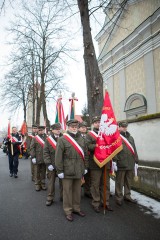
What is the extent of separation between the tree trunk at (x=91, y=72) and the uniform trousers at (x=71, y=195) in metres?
3.32

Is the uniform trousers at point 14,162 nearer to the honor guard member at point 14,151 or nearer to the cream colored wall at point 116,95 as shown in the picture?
the honor guard member at point 14,151

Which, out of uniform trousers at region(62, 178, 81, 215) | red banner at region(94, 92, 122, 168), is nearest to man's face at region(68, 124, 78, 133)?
red banner at region(94, 92, 122, 168)

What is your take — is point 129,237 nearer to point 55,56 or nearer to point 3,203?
point 3,203

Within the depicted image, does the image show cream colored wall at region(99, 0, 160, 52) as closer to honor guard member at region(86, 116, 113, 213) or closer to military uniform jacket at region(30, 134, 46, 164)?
military uniform jacket at region(30, 134, 46, 164)

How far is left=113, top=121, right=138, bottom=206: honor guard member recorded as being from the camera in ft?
17.5

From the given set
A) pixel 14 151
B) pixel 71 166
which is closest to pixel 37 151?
pixel 14 151

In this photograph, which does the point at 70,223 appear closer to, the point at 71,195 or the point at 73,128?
the point at 71,195

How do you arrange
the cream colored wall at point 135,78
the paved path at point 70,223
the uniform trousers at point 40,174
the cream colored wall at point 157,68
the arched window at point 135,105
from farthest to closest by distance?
1. the cream colored wall at point 135,78
2. the arched window at point 135,105
3. the cream colored wall at point 157,68
4. the uniform trousers at point 40,174
5. the paved path at point 70,223

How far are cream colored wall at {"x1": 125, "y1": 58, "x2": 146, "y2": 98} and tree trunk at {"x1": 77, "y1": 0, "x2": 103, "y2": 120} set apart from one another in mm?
8398

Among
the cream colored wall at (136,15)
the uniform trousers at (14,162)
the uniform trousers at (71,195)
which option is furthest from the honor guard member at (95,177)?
the cream colored wall at (136,15)

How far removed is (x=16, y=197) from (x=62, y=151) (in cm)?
238

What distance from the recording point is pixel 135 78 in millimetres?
16359

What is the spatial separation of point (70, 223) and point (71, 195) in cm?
59

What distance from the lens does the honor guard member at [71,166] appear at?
4566 millimetres
